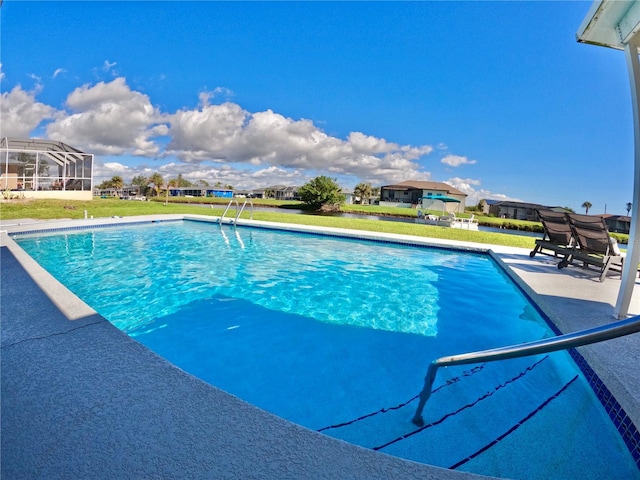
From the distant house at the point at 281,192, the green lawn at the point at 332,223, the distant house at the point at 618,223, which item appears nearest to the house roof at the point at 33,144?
the green lawn at the point at 332,223

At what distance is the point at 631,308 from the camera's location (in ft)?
13.6

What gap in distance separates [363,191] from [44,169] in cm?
5335

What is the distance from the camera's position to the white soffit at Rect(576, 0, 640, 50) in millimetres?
3285

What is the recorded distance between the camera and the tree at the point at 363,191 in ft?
222

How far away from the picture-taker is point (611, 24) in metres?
3.62

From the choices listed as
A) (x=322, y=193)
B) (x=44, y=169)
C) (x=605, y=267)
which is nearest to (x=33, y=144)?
(x=44, y=169)

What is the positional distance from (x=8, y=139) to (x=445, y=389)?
87.6ft

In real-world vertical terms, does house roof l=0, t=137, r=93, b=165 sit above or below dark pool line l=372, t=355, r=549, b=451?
above

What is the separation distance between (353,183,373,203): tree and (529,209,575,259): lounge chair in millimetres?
59865

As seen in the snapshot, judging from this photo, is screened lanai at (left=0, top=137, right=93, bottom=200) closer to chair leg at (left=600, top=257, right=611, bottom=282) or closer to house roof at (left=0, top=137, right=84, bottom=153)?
house roof at (left=0, top=137, right=84, bottom=153)

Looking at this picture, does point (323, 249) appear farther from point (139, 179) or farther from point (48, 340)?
point (139, 179)

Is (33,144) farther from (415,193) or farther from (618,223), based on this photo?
(618,223)

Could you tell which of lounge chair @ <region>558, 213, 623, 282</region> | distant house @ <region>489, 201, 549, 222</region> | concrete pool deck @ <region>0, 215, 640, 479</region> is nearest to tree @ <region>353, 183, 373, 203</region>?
distant house @ <region>489, 201, 549, 222</region>

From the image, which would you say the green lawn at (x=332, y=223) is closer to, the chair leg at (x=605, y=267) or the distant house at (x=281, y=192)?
the chair leg at (x=605, y=267)
